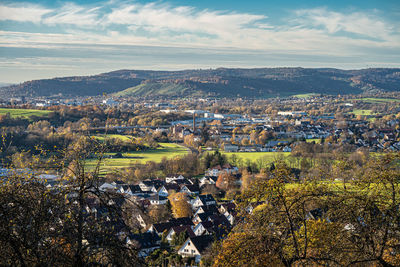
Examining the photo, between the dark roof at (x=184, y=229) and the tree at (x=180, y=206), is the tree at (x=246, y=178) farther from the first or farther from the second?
the dark roof at (x=184, y=229)

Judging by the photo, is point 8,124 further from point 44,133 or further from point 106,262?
point 106,262

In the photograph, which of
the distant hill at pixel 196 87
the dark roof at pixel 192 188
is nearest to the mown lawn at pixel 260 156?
the dark roof at pixel 192 188

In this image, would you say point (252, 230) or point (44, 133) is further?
point (44, 133)

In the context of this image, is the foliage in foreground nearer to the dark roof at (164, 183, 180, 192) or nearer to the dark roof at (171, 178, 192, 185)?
the dark roof at (164, 183, 180, 192)

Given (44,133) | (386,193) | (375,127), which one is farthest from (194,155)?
(375,127)

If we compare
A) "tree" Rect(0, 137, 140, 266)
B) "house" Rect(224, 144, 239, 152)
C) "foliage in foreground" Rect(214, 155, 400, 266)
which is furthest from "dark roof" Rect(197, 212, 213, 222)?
"house" Rect(224, 144, 239, 152)

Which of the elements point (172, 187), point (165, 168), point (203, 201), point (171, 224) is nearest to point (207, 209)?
point (203, 201)
